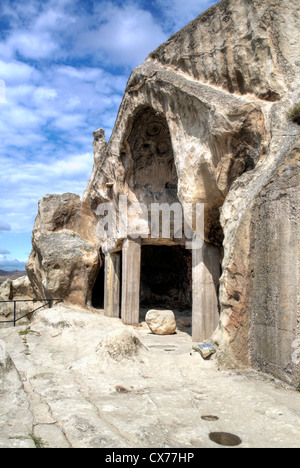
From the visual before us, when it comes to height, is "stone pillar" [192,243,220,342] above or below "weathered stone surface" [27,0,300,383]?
below

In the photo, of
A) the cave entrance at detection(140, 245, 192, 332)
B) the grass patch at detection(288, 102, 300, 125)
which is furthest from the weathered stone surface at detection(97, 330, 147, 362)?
the cave entrance at detection(140, 245, 192, 332)

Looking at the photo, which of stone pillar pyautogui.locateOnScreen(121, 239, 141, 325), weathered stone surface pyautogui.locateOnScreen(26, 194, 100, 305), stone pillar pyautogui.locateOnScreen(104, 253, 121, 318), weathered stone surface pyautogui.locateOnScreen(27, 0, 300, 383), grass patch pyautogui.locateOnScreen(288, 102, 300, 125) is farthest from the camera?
weathered stone surface pyautogui.locateOnScreen(26, 194, 100, 305)

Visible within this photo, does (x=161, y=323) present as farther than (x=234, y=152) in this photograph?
Yes

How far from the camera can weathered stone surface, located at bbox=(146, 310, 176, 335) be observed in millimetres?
9719

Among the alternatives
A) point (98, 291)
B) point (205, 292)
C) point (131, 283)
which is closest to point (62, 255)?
point (131, 283)

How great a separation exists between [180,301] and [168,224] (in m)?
5.18

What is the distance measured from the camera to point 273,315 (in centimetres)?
489

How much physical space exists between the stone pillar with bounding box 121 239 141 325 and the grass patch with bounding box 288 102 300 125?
20.3ft

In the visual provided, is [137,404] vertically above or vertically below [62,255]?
below

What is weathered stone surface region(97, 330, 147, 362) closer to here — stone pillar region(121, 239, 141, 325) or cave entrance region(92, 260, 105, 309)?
stone pillar region(121, 239, 141, 325)

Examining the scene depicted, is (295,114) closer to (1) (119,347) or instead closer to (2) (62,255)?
(1) (119,347)

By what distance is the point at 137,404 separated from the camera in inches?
165

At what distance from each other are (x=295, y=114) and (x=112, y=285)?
825 cm
